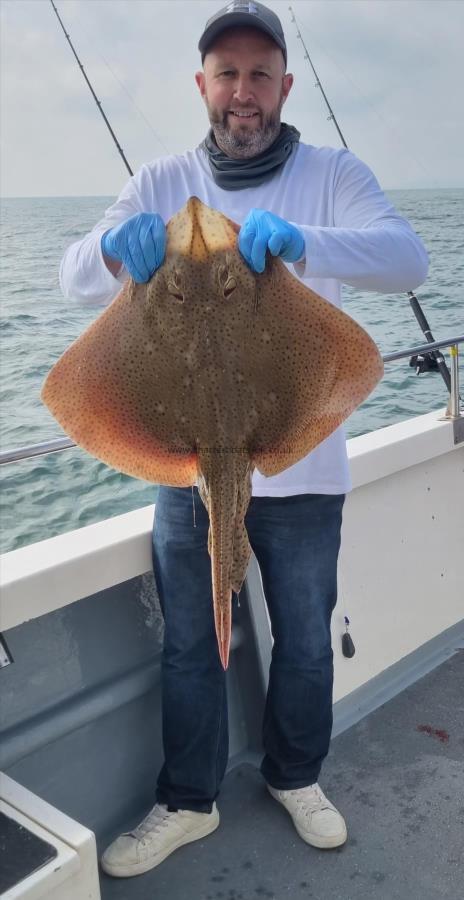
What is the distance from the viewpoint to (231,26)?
6.66ft

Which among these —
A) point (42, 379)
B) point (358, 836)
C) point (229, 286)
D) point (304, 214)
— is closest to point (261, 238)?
point (229, 286)

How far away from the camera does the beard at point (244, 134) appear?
210cm

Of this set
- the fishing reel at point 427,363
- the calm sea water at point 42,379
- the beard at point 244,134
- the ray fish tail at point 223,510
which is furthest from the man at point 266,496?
the calm sea water at point 42,379

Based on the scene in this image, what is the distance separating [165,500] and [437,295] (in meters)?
13.8

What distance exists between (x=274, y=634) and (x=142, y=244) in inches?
52.0

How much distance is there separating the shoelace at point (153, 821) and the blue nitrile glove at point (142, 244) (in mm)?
1608

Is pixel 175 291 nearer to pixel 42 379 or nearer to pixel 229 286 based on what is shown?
pixel 229 286

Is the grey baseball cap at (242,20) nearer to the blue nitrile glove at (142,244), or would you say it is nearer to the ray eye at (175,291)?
the blue nitrile glove at (142,244)

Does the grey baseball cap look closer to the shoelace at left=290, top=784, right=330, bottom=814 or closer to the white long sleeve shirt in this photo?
the white long sleeve shirt

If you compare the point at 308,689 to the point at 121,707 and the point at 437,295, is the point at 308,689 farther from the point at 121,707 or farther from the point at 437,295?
the point at 437,295

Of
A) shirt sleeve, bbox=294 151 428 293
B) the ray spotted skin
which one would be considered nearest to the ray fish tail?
the ray spotted skin

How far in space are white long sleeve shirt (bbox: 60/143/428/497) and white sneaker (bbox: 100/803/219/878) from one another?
1.02 m

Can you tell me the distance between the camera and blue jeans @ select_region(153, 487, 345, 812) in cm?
228

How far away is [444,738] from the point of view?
9.59 feet
